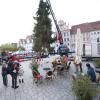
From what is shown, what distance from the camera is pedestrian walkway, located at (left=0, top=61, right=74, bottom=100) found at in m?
13.6

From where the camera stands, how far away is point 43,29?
5884 centimetres

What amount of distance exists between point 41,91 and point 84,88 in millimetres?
5050

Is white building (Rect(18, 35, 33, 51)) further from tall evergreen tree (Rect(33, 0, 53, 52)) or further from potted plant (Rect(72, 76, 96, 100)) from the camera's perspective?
potted plant (Rect(72, 76, 96, 100))

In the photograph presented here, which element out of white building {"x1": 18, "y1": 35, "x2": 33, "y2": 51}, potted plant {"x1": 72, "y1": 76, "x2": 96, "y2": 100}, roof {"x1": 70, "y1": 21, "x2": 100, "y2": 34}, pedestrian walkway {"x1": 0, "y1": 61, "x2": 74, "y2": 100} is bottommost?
pedestrian walkway {"x1": 0, "y1": 61, "x2": 74, "y2": 100}

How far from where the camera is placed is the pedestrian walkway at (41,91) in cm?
1356

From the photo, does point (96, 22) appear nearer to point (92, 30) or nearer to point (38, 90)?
point (92, 30)

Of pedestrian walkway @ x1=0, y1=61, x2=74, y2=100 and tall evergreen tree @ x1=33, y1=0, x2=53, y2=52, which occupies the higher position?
tall evergreen tree @ x1=33, y1=0, x2=53, y2=52

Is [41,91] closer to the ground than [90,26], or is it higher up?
closer to the ground

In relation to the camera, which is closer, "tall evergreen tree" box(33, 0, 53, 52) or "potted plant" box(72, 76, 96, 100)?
"potted plant" box(72, 76, 96, 100)

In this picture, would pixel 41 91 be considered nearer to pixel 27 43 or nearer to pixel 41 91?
pixel 41 91

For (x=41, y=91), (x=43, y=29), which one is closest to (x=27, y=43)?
(x=43, y=29)

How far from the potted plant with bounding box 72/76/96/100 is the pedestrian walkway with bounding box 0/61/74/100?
2.14 meters

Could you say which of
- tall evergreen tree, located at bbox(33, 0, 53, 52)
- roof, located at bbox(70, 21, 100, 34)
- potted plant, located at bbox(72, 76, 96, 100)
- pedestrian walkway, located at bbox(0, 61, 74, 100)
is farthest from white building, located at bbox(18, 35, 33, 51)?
potted plant, located at bbox(72, 76, 96, 100)

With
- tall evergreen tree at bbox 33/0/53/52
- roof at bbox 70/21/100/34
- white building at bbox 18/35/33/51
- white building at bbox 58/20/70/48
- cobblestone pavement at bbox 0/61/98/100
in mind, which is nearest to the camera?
cobblestone pavement at bbox 0/61/98/100
